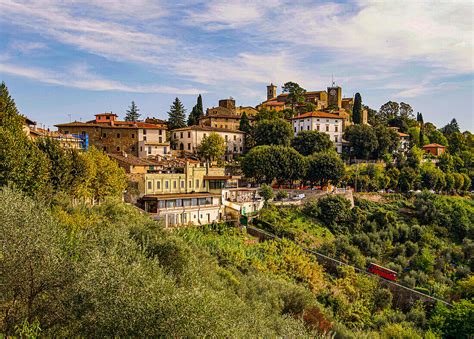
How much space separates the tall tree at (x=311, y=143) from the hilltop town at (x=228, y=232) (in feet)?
0.73

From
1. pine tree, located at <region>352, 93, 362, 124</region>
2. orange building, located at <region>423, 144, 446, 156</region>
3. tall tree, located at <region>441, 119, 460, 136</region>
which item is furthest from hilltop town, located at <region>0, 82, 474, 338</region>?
tall tree, located at <region>441, 119, 460, 136</region>

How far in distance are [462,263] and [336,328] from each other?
81.6ft

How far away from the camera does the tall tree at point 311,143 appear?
63875mm

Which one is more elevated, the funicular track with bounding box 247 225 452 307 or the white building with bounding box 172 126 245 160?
the white building with bounding box 172 126 245 160

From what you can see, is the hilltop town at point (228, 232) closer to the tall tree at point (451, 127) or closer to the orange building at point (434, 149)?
the orange building at point (434, 149)

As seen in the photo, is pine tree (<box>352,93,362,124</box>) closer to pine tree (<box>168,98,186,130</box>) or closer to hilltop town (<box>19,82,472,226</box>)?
hilltop town (<box>19,82,472,226</box>)

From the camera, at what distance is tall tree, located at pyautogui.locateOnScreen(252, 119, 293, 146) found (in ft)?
207

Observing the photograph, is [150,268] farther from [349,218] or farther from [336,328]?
[349,218]

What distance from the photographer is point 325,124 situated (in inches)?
2899

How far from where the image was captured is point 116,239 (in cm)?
1858

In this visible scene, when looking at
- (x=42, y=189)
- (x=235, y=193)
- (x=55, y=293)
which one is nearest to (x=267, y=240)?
(x=235, y=193)

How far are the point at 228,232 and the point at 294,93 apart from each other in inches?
2455

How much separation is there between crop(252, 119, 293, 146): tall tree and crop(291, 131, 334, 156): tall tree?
73.4 inches

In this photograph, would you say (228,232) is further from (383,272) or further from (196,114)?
(196,114)
